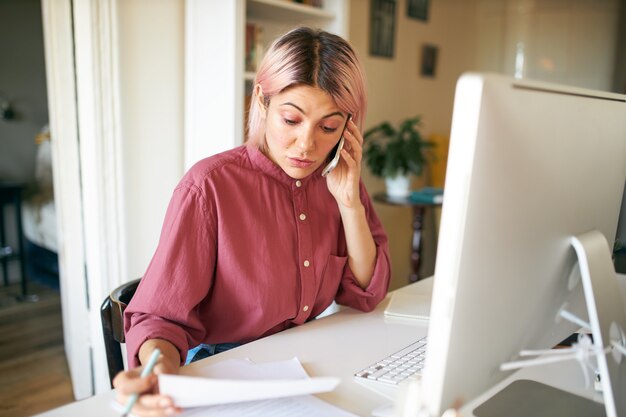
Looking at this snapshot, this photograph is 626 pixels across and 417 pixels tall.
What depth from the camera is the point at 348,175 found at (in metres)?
1.24

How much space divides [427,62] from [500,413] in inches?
122

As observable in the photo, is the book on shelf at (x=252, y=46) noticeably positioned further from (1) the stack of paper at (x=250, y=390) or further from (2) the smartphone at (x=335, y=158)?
(1) the stack of paper at (x=250, y=390)

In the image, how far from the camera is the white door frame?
78.4 inches

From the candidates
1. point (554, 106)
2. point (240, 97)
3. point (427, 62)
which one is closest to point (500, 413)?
point (554, 106)

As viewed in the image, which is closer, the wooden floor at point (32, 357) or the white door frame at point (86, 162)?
the white door frame at point (86, 162)

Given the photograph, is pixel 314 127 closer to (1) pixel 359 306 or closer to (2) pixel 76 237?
(1) pixel 359 306

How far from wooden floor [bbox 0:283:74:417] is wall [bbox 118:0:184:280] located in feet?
2.10

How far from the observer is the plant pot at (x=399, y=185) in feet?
10.2

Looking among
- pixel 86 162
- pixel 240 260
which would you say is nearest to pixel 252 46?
pixel 86 162

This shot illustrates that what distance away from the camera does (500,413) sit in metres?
0.83

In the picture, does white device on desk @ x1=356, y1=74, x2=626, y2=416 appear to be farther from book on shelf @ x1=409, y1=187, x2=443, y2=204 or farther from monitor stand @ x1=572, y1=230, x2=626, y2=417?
book on shelf @ x1=409, y1=187, x2=443, y2=204

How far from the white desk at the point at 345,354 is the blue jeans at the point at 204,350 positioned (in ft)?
0.44

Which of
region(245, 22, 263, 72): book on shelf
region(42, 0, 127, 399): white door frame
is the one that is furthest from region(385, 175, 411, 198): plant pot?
region(42, 0, 127, 399): white door frame

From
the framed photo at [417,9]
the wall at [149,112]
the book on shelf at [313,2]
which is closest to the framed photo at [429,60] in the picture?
the framed photo at [417,9]
